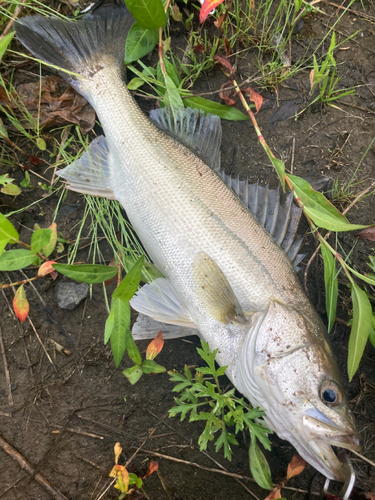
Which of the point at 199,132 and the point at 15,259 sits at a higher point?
the point at 199,132

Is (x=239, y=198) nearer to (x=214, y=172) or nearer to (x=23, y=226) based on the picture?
(x=214, y=172)

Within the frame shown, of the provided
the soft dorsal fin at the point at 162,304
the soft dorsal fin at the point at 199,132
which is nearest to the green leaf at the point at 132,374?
the soft dorsal fin at the point at 162,304

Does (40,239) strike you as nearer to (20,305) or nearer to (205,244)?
(20,305)

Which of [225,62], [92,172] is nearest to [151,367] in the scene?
[92,172]

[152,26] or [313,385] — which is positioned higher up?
[152,26]

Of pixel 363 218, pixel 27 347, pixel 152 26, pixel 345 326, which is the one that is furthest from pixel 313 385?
pixel 152 26
